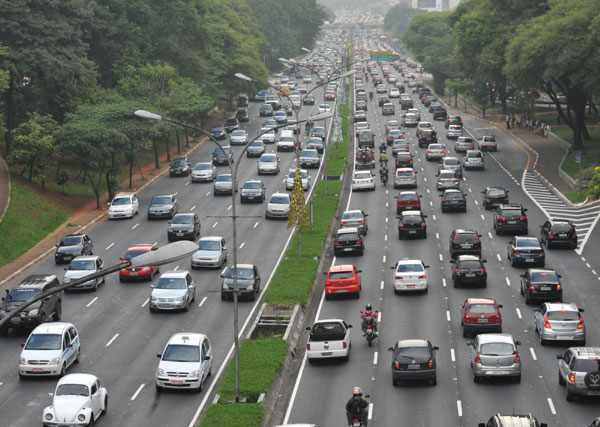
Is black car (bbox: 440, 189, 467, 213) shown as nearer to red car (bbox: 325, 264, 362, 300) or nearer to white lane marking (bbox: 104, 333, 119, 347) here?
red car (bbox: 325, 264, 362, 300)

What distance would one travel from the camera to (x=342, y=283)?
45.6 meters

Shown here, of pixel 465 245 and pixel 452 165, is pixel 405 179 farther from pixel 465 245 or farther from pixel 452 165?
pixel 465 245

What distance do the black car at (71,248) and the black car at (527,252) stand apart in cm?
2223

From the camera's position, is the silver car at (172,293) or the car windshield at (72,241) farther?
the car windshield at (72,241)

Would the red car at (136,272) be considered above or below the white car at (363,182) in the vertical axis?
above

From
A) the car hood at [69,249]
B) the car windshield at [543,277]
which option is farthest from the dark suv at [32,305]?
the car windshield at [543,277]

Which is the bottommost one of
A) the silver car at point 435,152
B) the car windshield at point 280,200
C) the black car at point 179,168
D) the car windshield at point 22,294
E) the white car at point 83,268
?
the black car at point 179,168

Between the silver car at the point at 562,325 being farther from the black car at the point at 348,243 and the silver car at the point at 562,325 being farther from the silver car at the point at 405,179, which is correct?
the silver car at the point at 405,179

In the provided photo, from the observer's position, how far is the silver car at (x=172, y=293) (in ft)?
145

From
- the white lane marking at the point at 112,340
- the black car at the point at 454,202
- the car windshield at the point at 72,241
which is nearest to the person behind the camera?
the white lane marking at the point at 112,340

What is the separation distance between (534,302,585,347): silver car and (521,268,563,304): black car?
5.39m

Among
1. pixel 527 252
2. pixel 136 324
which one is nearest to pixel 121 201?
pixel 136 324

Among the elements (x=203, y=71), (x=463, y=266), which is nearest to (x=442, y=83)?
(x=203, y=71)

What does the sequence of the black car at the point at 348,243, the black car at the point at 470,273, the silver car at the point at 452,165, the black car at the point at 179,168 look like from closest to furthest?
the black car at the point at 470,273 < the black car at the point at 348,243 < the silver car at the point at 452,165 < the black car at the point at 179,168
